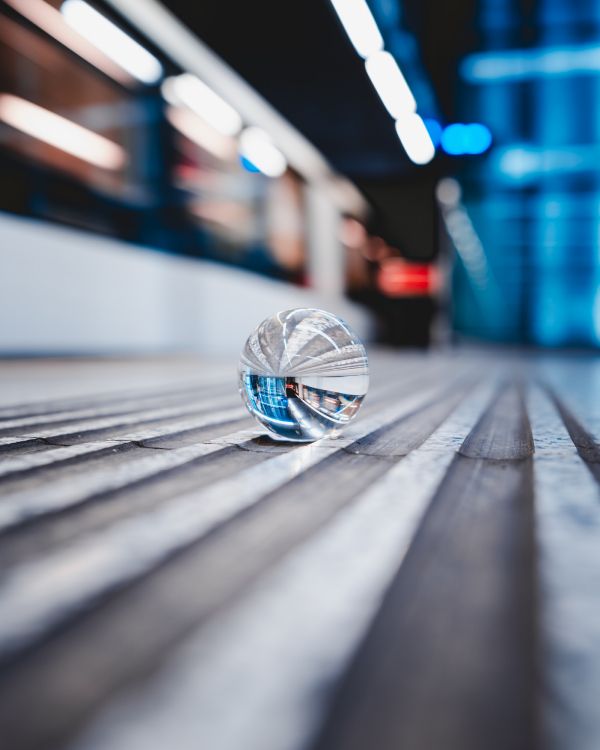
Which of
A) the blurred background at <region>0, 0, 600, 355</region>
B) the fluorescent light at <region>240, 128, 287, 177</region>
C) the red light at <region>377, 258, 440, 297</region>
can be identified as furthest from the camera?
the red light at <region>377, 258, 440, 297</region>

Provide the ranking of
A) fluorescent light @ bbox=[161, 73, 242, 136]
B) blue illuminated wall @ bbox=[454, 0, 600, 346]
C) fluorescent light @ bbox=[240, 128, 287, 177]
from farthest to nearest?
fluorescent light @ bbox=[240, 128, 287, 177] → blue illuminated wall @ bbox=[454, 0, 600, 346] → fluorescent light @ bbox=[161, 73, 242, 136]

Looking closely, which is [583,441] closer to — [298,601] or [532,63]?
[298,601]

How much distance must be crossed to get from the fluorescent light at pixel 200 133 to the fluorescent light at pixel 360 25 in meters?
2.25

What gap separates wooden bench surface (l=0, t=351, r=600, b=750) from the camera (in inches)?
13.1

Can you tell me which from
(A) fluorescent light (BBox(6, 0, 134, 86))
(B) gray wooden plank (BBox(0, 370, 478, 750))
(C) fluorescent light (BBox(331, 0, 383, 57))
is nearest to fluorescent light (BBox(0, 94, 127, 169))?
(A) fluorescent light (BBox(6, 0, 134, 86))

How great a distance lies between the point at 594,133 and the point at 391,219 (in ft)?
13.0

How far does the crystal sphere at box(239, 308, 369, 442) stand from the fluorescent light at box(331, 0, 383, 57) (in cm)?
324

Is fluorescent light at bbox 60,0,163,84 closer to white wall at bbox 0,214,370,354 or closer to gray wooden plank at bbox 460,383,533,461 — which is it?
white wall at bbox 0,214,370,354

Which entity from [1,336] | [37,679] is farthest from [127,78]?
[37,679]

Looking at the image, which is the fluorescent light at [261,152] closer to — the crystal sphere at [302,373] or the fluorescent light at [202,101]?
the fluorescent light at [202,101]

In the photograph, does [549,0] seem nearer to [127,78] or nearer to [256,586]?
[127,78]

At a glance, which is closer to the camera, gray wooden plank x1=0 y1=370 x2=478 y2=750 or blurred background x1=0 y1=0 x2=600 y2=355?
gray wooden plank x1=0 y1=370 x2=478 y2=750

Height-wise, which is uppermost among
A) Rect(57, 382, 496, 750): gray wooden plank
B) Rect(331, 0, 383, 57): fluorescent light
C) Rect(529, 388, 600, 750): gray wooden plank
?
Rect(331, 0, 383, 57): fluorescent light

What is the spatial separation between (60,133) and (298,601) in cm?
505
